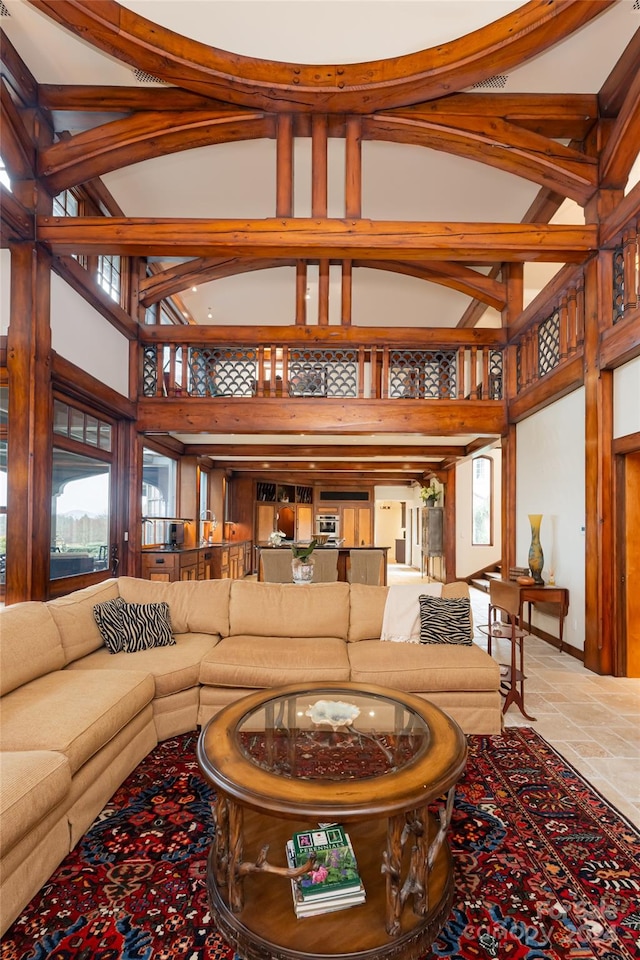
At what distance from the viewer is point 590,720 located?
11.4ft

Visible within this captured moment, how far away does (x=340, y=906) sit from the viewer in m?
1.64

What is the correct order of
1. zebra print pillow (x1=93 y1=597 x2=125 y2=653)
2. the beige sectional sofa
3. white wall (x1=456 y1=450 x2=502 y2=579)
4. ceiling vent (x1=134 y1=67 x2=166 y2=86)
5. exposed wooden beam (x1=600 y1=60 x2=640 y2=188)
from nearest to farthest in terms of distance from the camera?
the beige sectional sofa, zebra print pillow (x1=93 y1=597 x2=125 y2=653), ceiling vent (x1=134 y1=67 x2=166 y2=86), exposed wooden beam (x1=600 y1=60 x2=640 y2=188), white wall (x1=456 y1=450 x2=502 y2=579)

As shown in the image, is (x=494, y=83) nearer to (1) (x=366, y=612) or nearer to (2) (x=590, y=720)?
(1) (x=366, y=612)

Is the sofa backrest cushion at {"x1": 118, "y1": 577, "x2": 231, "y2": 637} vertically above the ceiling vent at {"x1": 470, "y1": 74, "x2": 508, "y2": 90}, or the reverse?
the ceiling vent at {"x1": 470, "y1": 74, "x2": 508, "y2": 90}

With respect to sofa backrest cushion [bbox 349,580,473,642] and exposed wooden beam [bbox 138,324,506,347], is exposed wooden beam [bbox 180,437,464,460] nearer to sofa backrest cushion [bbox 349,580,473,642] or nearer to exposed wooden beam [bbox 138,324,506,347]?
exposed wooden beam [bbox 138,324,506,347]

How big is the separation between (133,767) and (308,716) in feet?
3.75

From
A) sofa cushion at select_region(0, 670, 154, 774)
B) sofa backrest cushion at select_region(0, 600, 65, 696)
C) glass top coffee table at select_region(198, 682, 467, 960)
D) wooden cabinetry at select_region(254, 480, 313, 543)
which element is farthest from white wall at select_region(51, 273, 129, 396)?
wooden cabinetry at select_region(254, 480, 313, 543)

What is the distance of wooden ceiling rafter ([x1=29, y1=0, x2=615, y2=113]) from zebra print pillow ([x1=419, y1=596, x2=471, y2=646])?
3.87m

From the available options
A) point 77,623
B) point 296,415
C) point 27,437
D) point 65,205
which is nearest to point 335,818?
point 77,623

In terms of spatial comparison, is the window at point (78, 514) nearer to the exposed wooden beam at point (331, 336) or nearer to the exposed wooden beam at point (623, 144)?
the exposed wooden beam at point (331, 336)

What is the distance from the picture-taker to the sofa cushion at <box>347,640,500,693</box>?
10.3 feet

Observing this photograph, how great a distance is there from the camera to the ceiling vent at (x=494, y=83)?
4046 millimetres

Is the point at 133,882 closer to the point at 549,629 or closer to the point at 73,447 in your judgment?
the point at 73,447

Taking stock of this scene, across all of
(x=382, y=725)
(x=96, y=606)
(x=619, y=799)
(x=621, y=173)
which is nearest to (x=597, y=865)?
(x=619, y=799)
